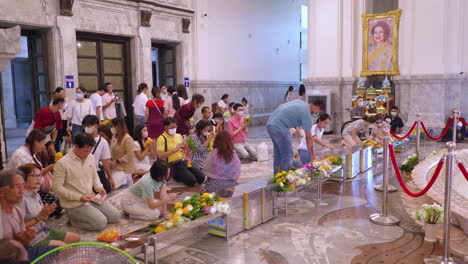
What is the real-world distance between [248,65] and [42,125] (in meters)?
9.80

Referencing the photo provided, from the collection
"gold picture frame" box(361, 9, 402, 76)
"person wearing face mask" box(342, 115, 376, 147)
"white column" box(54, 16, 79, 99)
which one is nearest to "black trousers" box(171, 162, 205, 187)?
"person wearing face mask" box(342, 115, 376, 147)

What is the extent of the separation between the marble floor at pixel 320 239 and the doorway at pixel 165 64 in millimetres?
8165

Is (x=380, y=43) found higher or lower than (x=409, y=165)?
higher

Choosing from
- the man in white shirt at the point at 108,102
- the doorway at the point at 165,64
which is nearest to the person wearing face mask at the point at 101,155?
the man in white shirt at the point at 108,102

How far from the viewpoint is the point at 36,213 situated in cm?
420

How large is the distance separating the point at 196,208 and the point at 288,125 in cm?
259

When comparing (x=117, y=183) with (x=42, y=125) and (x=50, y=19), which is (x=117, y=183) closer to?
(x=42, y=125)

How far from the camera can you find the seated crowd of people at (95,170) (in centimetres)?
350

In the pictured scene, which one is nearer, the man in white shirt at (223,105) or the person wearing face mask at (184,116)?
the person wearing face mask at (184,116)

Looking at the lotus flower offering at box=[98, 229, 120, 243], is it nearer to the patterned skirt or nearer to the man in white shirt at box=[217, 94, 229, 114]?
the patterned skirt

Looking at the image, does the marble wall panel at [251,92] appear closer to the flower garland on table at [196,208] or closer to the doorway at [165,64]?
the doorway at [165,64]

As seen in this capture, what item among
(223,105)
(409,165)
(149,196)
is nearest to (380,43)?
(223,105)

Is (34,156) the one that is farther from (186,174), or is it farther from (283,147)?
(283,147)

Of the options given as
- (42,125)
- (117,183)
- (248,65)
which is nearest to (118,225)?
(117,183)
